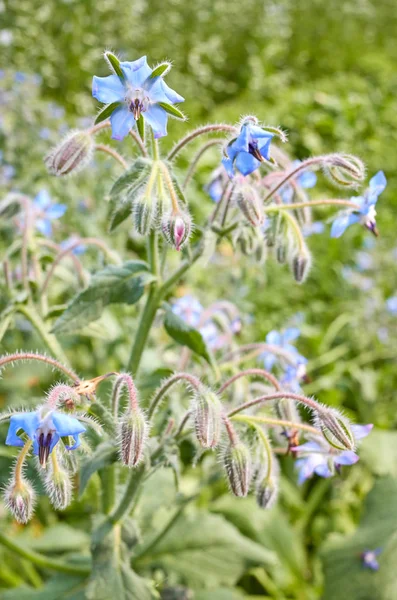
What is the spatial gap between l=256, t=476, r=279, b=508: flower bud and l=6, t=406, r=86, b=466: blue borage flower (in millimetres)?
489

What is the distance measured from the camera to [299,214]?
1.34m

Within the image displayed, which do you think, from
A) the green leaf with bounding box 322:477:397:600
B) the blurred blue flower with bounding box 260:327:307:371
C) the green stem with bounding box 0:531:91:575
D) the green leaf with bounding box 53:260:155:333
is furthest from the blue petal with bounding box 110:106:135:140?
the green leaf with bounding box 322:477:397:600

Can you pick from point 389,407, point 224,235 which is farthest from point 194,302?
point 389,407

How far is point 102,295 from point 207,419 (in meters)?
0.31

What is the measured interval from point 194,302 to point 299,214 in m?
0.63

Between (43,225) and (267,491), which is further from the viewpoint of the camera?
(43,225)

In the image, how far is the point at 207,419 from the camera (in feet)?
3.55

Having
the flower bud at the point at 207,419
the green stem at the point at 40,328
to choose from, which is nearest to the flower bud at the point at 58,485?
the flower bud at the point at 207,419

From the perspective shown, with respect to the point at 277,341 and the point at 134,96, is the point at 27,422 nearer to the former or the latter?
the point at 134,96

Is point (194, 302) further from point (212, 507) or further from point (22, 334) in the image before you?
point (22, 334)

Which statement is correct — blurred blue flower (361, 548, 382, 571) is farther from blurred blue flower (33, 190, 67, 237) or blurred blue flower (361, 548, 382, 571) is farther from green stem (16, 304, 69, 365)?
blurred blue flower (33, 190, 67, 237)

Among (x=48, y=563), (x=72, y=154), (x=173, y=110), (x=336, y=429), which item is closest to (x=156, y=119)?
(x=173, y=110)

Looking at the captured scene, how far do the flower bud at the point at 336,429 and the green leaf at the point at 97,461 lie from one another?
1.20 feet

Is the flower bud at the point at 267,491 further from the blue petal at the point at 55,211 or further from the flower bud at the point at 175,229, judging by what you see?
the blue petal at the point at 55,211
